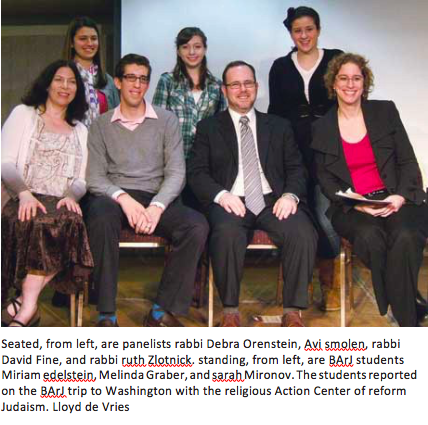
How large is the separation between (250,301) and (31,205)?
1357mm

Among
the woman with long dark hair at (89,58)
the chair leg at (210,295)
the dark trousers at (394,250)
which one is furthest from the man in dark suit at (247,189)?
the woman with long dark hair at (89,58)

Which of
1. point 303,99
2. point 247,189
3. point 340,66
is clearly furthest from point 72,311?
point 340,66

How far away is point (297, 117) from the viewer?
3.50 metres

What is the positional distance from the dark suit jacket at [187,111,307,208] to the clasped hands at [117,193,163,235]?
27 centimetres

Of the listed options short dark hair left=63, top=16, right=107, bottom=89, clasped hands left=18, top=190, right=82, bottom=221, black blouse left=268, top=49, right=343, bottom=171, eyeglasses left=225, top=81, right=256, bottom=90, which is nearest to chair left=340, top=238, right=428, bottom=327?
black blouse left=268, top=49, right=343, bottom=171

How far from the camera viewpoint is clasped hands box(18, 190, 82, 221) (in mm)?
2834

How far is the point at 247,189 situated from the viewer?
124 inches

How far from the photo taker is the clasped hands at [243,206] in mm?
3013

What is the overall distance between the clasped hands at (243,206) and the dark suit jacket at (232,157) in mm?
88

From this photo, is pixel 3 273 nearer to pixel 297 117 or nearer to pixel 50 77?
pixel 50 77

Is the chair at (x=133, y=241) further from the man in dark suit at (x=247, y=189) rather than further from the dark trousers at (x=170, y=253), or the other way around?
the man in dark suit at (x=247, y=189)

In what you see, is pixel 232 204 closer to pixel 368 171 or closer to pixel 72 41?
pixel 368 171

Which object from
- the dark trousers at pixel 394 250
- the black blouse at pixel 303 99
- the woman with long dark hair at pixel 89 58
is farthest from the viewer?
the black blouse at pixel 303 99
